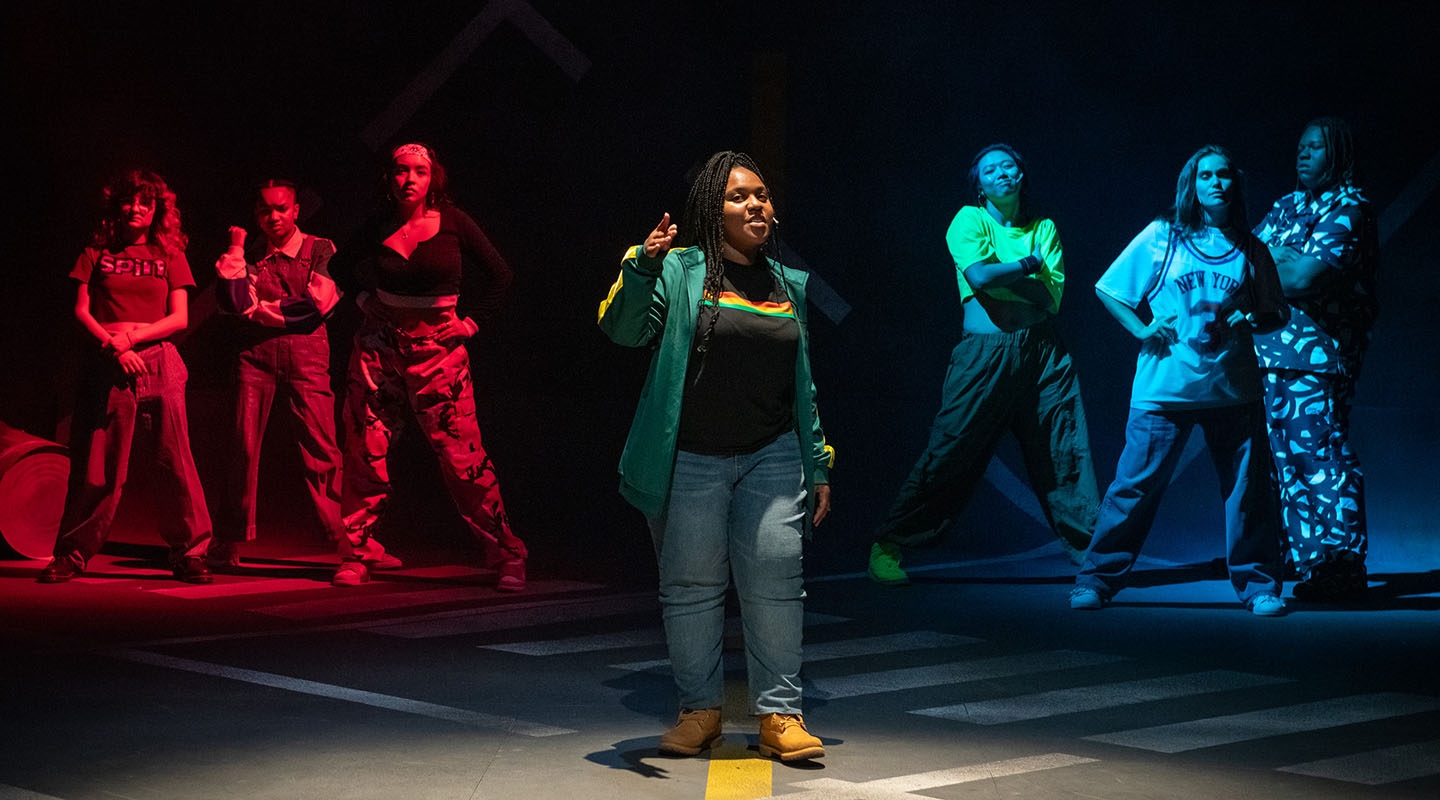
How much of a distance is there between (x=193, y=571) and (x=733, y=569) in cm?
492

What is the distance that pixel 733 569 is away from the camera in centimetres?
572

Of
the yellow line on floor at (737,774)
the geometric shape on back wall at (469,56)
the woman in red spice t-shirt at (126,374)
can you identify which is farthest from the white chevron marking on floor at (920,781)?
the geometric shape on back wall at (469,56)

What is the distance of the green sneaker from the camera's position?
9906 mm

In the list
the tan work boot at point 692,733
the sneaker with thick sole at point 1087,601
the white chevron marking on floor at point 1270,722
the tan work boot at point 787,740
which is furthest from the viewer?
the sneaker with thick sole at point 1087,601

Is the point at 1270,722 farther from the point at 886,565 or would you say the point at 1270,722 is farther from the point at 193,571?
the point at 193,571

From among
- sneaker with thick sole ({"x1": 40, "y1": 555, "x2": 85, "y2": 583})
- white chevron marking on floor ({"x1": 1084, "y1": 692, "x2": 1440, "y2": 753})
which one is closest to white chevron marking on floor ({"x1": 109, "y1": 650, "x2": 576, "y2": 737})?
white chevron marking on floor ({"x1": 1084, "y1": 692, "x2": 1440, "y2": 753})

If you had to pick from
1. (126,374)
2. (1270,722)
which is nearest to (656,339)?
(1270,722)

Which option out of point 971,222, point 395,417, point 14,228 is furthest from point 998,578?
point 14,228

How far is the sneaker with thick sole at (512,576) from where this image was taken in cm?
950

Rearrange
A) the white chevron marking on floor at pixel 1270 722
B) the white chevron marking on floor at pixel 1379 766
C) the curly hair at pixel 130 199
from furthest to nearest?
the curly hair at pixel 130 199 < the white chevron marking on floor at pixel 1270 722 < the white chevron marking on floor at pixel 1379 766

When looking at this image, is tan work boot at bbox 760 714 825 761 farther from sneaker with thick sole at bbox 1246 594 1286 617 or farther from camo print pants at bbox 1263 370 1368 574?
camo print pants at bbox 1263 370 1368 574

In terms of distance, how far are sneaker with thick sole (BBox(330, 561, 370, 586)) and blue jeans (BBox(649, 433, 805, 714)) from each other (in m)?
4.27

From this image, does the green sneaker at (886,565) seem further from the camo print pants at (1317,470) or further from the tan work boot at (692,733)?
the tan work boot at (692,733)

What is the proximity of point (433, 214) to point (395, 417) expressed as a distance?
3.53ft
